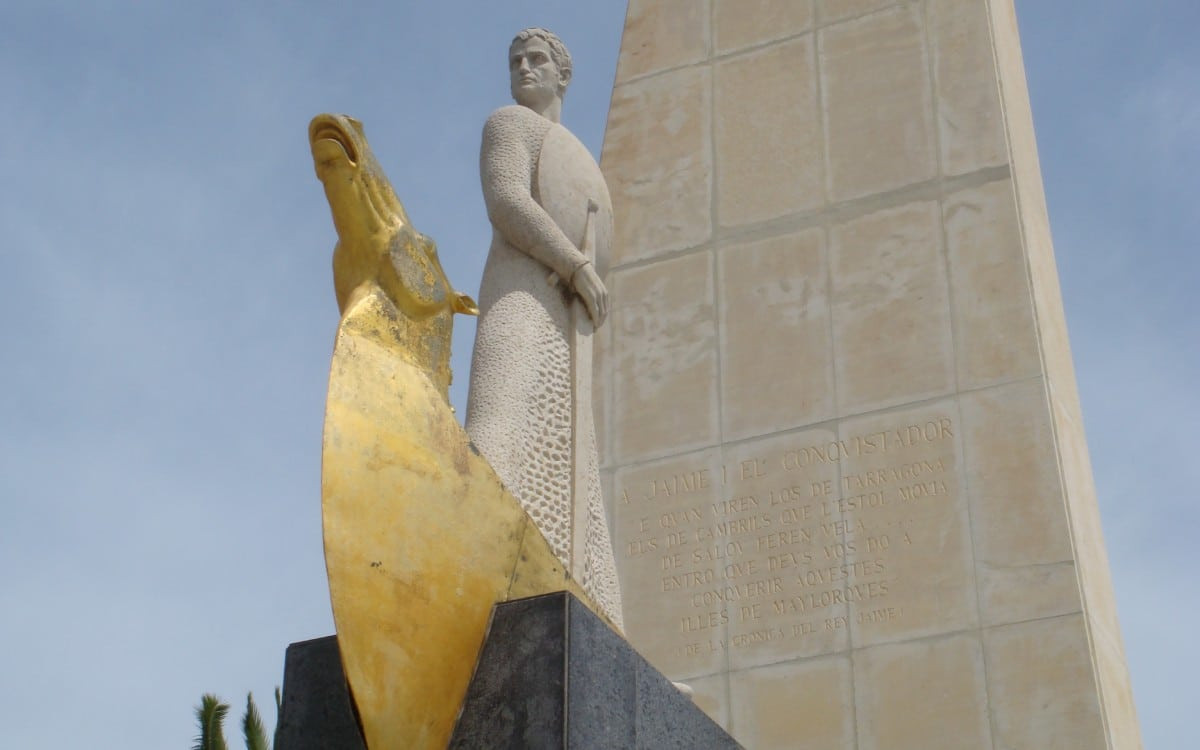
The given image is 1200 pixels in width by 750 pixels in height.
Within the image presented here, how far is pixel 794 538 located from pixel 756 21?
4.33 meters

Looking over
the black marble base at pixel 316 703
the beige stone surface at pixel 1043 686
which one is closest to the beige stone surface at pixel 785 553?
the beige stone surface at pixel 1043 686

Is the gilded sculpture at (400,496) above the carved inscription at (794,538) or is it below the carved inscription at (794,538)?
below

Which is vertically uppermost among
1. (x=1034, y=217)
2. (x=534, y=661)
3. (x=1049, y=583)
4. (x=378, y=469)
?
(x=1034, y=217)

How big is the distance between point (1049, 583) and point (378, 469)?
6212 mm

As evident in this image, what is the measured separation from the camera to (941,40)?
12.8 meters

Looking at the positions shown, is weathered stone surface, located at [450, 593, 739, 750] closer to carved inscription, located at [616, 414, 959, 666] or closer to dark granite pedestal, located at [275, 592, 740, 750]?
dark granite pedestal, located at [275, 592, 740, 750]

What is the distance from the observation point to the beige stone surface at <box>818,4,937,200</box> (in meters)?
12.4

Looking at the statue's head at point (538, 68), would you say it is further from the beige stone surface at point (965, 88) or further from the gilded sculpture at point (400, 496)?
the beige stone surface at point (965, 88)

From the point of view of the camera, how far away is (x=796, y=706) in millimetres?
10984

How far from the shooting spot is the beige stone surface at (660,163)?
1302 cm

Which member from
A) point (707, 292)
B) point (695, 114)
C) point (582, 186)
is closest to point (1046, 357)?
point (707, 292)

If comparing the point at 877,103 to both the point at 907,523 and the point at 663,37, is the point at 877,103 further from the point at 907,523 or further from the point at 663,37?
the point at 907,523

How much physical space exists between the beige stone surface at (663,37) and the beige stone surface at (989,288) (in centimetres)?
269

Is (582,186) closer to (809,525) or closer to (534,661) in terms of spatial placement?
(534,661)
